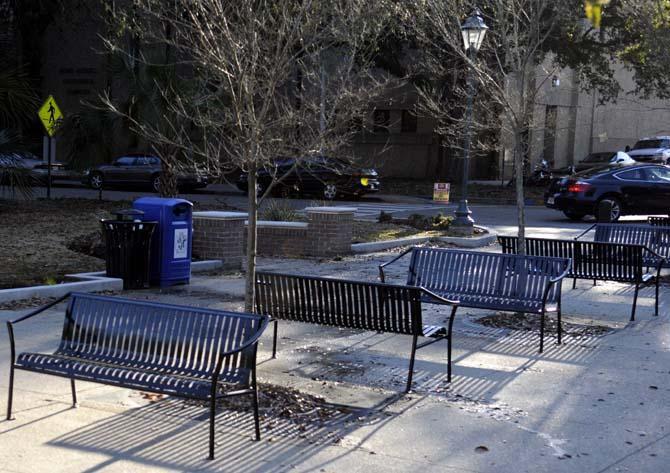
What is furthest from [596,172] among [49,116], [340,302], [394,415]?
[394,415]

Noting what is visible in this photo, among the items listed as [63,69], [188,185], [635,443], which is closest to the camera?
[635,443]

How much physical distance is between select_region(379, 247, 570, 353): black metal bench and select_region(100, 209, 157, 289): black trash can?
3278mm

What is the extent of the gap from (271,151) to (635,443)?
11.6ft

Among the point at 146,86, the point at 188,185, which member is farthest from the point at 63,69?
the point at 146,86

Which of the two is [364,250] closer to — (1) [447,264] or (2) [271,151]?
(1) [447,264]

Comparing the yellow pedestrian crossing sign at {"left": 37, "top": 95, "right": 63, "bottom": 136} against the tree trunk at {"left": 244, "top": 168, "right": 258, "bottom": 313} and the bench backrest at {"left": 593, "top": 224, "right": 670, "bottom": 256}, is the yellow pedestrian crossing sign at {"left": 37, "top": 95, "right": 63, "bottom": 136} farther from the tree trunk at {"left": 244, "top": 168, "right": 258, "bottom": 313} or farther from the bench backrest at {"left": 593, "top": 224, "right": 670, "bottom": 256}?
the tree trunk at {"left": 244, "top": 168, "right": 258, "bottom": 313}

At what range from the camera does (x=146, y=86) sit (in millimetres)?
18922

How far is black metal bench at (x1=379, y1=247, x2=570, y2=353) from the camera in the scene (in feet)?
30.6

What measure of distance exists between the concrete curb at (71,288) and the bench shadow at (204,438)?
14.5 feet

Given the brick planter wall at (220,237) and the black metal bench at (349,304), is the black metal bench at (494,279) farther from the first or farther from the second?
the brick planter wall at (220,237)

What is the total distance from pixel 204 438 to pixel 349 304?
232 cm

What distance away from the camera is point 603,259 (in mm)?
11102

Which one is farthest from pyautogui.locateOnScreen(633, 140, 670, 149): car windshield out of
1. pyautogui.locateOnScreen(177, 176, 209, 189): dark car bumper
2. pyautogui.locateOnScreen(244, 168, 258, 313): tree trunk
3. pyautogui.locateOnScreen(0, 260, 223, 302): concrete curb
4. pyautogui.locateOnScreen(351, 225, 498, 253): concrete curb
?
pyautogui.locateOnScreen(244, 168, 258, 313): tree trunk

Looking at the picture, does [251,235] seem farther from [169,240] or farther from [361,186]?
[361,186]
